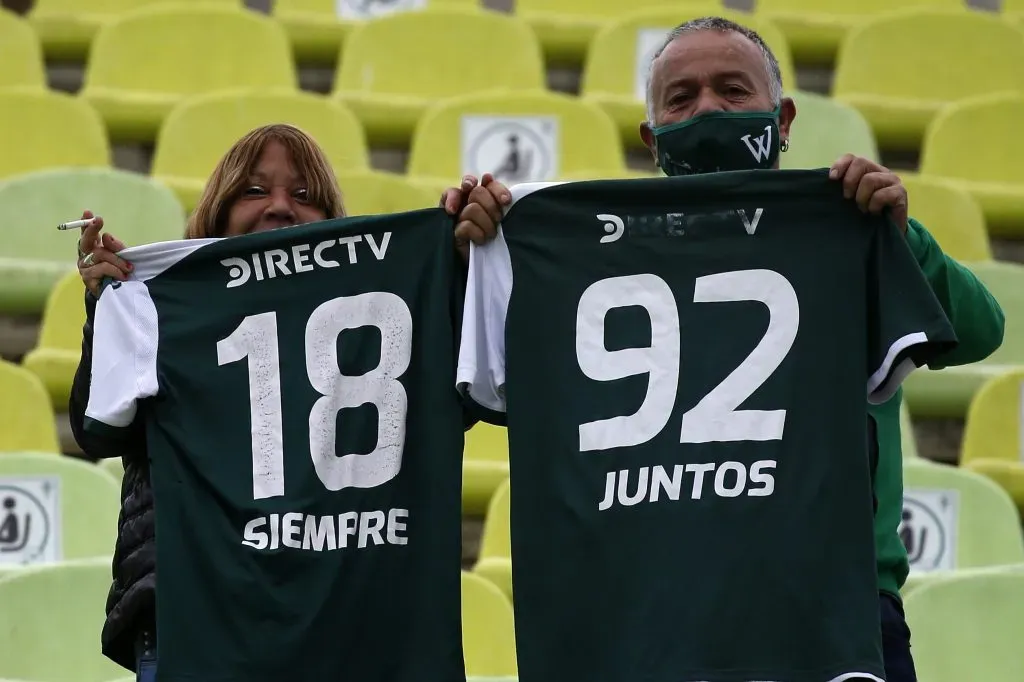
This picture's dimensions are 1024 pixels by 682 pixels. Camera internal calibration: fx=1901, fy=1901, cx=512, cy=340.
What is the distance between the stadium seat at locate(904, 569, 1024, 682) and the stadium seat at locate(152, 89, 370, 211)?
243 cm

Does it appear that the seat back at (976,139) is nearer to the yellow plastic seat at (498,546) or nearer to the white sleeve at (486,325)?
the yellow plastic seat at (498,546)

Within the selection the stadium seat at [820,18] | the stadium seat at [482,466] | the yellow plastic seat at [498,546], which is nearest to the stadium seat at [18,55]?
the stadium seat at [482,466]

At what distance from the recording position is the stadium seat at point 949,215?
529 centimetres

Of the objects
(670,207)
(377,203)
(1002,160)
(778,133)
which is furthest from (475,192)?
(1002,160)

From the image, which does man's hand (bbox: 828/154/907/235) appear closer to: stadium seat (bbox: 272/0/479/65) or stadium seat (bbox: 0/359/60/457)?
stadium seat (bbox: 0/359/60/457)

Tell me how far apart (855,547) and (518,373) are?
0.54 meters

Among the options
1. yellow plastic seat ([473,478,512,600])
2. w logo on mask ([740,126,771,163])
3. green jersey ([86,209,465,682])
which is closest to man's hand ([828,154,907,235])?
w logo on mask ([740,126,771,163])

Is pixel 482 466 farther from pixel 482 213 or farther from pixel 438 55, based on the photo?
pixel 438 55

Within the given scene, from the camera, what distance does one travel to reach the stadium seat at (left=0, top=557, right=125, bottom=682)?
3451mm

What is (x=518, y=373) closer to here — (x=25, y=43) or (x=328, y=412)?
(x=328, y=412)

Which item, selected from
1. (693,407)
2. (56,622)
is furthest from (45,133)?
(693,407)

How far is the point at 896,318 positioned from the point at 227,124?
311cm

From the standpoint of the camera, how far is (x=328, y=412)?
2834 mm

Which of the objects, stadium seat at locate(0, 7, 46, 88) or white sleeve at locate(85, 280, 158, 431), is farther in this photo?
stadium seat at locate(0, 7, 46, 88)
